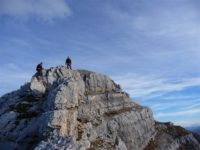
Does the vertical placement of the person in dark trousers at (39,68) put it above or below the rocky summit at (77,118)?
above

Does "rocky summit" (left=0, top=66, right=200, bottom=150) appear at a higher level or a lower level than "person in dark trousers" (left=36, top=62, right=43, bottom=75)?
lower

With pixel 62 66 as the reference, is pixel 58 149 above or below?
below

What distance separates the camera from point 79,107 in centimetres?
6059

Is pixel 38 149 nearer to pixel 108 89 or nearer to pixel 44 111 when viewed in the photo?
pixel 44 111

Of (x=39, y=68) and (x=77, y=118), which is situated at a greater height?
(x=39, y=68)

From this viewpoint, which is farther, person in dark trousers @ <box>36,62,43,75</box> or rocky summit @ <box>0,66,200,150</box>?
person in dark trousers @ <box>36,62,43,75</box>

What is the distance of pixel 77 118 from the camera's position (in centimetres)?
5869

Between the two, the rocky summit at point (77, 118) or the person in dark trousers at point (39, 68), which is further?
the person in dark trousers at point (39, 68)

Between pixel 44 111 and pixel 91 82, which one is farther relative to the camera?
pixel 91 82

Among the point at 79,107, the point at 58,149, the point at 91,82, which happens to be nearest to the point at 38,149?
the point at 58,149

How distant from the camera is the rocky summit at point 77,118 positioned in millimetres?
51938

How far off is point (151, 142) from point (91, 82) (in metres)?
18.6

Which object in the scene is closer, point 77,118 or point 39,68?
point 77,118

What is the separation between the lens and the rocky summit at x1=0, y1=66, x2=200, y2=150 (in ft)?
170
